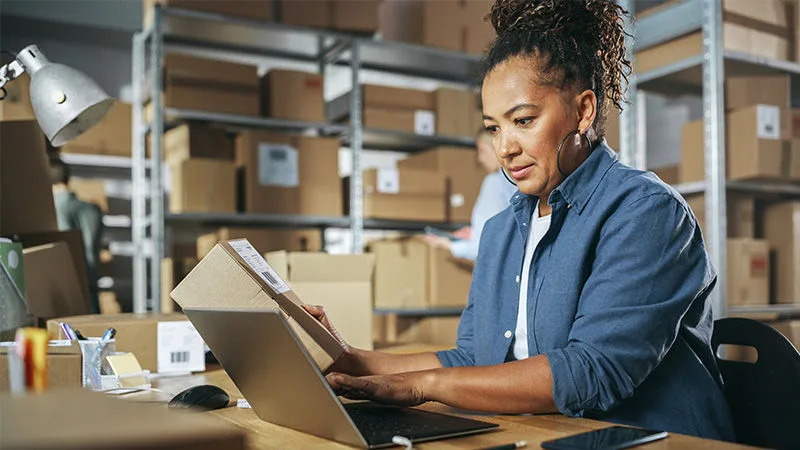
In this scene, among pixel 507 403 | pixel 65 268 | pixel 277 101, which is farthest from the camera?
pixel 277 101

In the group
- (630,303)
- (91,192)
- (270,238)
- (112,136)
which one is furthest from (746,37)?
(91,192)

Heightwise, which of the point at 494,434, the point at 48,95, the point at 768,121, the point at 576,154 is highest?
the point at 768,121

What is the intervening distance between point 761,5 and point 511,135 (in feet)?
7.72

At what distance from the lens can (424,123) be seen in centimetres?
377

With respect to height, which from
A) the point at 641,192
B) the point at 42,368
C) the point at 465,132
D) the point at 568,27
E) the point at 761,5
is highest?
the point at 761,5

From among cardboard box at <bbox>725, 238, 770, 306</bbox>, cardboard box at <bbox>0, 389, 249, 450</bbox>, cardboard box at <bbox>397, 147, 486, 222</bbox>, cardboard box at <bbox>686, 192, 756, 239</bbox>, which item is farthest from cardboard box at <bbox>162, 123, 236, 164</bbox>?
cardboard box at <bbox>0, 389, 249, 450</bbox>

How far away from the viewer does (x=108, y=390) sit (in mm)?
1215

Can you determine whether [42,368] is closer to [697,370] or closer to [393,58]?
[697,370]

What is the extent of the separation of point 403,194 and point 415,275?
A: 1.34 feet

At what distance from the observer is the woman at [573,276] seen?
0.97 m

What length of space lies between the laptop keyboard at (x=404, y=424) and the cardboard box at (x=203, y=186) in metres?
2.37

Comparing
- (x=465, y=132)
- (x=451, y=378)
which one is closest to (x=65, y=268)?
(x=451, y=378)

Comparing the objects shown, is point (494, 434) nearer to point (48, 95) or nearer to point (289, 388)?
point (289, 388)

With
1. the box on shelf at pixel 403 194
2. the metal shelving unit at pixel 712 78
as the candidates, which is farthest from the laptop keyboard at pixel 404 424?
A: the box on shelf at pixel 403 194
